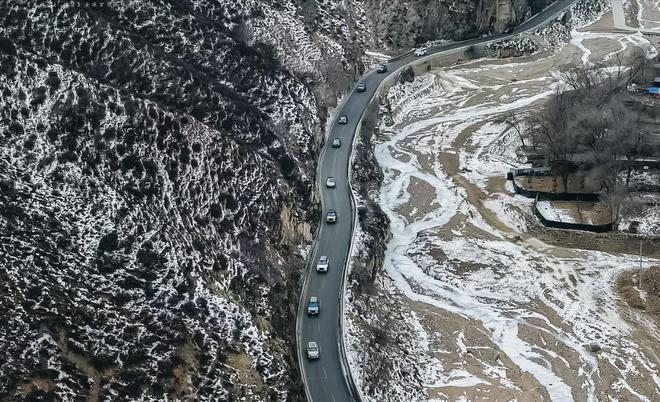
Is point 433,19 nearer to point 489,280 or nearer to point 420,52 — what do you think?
point 420,52

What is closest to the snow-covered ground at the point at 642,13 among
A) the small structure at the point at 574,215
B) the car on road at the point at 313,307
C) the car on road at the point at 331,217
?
the small structure at the point at 574,215

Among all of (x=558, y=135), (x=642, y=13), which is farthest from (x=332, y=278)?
(x=642, y=13)

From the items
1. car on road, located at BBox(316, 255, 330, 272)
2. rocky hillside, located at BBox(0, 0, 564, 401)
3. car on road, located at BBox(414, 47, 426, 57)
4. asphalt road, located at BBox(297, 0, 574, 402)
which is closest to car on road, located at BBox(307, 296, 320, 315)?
asphalt road, located at BBox(297, 0, 574, 402)

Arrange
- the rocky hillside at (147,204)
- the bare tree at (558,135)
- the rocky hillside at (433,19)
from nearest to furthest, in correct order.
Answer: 1. the rocky hillside at (147,204)
2. the bare tree at (558,135)
3. the rocky hillside at (433,19)

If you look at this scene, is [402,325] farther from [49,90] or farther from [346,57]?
[346,57]

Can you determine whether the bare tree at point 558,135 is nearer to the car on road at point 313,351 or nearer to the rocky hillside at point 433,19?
the rocky hillside at point 433,19
